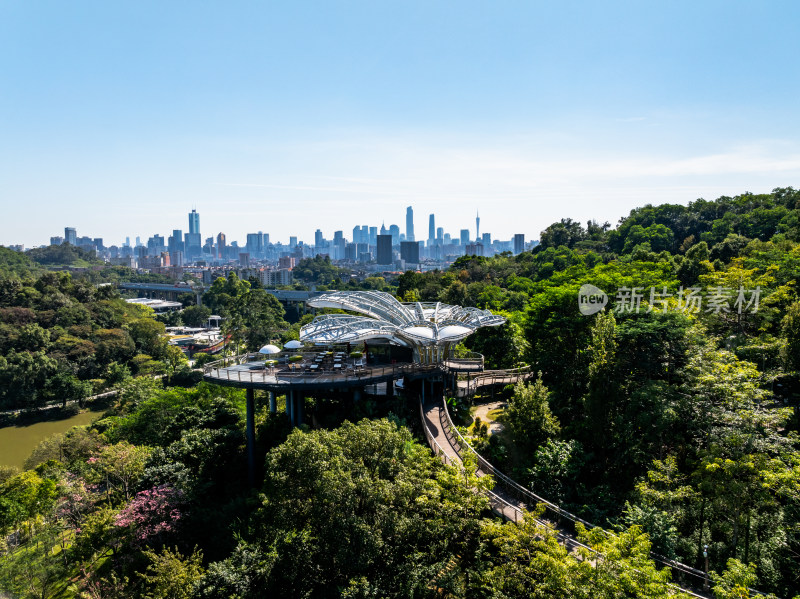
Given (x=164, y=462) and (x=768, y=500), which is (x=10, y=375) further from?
(x=768, y=500)

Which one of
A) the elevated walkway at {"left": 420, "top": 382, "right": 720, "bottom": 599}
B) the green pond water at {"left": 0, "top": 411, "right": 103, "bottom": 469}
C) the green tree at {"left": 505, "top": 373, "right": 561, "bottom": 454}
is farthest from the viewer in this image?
the green pond water at {"left": 0, "top": 411, "right": 103, "bottom": 469}

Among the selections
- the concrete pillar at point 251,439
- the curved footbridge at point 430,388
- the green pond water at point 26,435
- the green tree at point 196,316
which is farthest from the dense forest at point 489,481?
the green tree at point 196,316

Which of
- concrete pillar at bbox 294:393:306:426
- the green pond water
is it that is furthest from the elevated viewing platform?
the green pond water

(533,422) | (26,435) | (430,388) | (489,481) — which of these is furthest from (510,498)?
(26,435)

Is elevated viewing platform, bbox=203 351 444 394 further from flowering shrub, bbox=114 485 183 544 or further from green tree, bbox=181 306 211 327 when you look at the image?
green tree, bbox=181 306 211 327

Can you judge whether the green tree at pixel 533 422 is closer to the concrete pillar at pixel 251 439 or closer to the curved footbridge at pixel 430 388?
the curved footbridge at pixel 430 388

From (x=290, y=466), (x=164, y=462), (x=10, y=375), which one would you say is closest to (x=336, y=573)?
(x=290, y=466)

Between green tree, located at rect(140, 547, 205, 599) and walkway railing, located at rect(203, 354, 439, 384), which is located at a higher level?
walkway railing, located at rect(203, 354, 439, 384)

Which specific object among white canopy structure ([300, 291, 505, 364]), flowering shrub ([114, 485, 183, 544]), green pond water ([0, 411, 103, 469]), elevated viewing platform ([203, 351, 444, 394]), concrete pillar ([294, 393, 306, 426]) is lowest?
green pond water ([0, 411, 103, 469])
